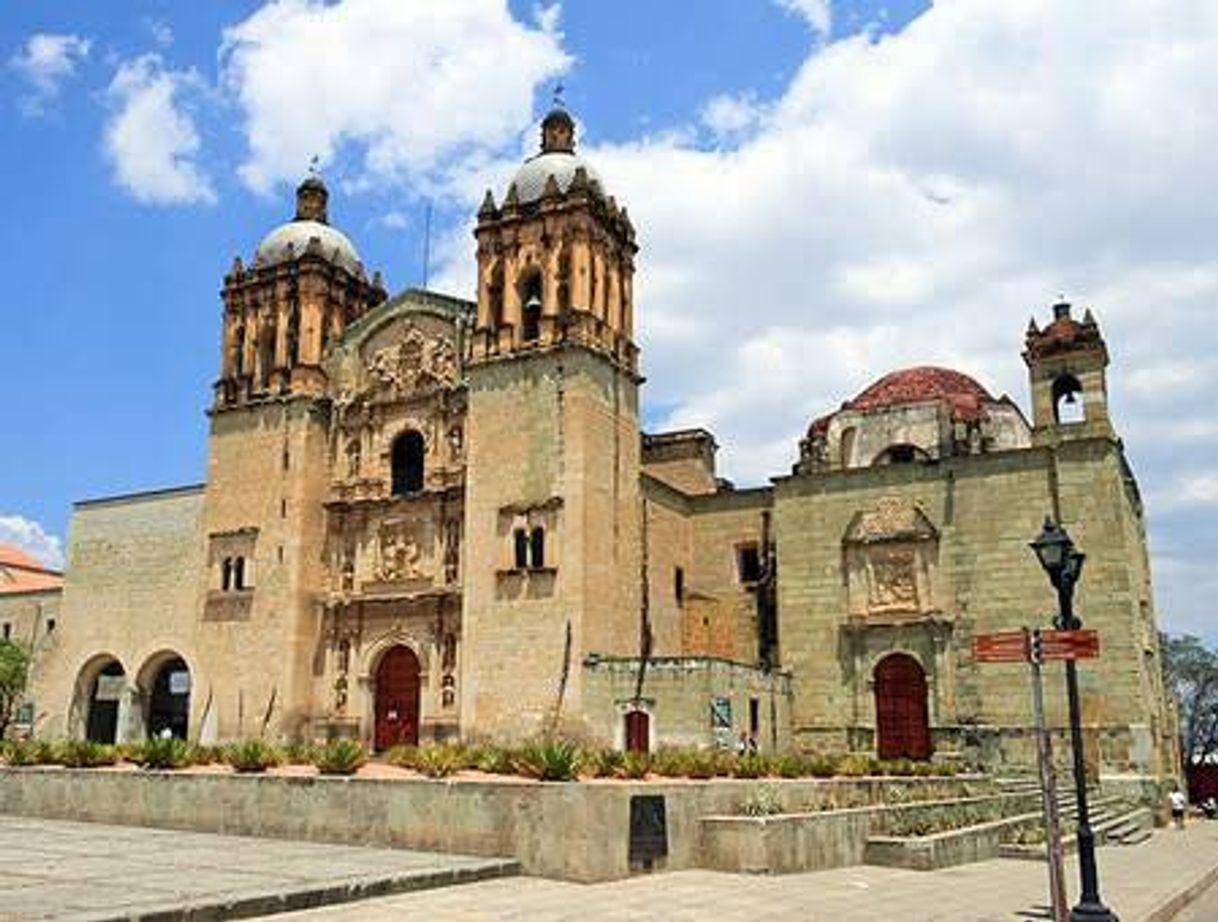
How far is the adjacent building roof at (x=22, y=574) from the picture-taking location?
50.0 meters

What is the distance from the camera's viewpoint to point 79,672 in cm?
3528

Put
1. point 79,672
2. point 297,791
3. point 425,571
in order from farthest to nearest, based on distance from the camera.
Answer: point 79,672 → point 425,571 → point 297,791

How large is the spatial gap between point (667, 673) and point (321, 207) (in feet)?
67.0

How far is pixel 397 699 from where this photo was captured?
101 feet

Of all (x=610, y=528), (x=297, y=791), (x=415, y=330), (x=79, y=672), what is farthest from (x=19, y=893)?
(x=79, y=672)

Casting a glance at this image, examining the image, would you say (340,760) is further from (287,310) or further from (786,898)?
(287,310)

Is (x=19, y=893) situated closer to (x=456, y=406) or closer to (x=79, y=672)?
(x=456, y=406)

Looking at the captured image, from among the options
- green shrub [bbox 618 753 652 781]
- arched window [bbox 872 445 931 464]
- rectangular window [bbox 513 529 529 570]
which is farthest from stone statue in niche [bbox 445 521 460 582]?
green shrub [bbox 618 753 652 781]

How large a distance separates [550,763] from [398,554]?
61.5 feet

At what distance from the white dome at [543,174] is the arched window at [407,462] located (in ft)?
24.5

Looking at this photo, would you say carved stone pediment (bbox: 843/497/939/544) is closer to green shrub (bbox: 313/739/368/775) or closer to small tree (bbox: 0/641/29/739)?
green shrub (bbox: 313/739/368/775)

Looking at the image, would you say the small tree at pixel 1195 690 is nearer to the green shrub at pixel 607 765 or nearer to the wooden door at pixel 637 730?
the wooden door at pixel 637 730

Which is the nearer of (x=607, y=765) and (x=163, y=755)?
(x=607, y=765)

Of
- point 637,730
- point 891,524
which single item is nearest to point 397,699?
point 637,730
